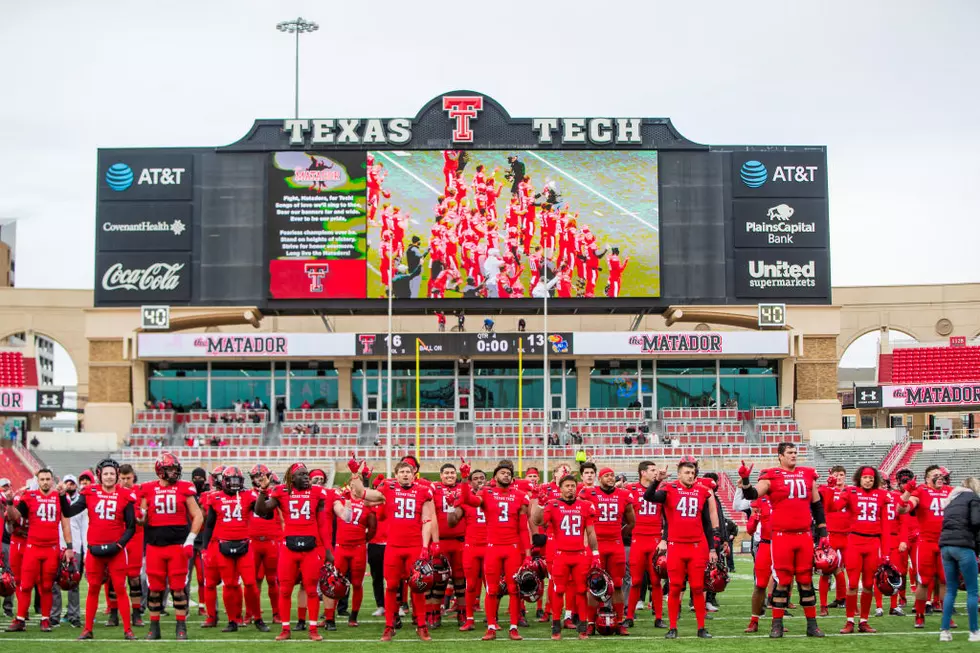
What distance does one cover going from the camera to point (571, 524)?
1432 centimetres

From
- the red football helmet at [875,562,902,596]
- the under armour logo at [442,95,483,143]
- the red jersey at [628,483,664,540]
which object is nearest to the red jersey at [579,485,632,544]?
the red jersey at [628,483,664,540]

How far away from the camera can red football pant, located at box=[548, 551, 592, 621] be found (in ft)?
47.0

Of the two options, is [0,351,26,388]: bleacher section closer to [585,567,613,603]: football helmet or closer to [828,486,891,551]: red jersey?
[585,567,613,603]: football helmet

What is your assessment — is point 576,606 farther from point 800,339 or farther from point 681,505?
point 800,339

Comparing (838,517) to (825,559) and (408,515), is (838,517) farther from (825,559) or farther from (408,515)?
(408,515)

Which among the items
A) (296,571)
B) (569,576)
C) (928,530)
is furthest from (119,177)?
(928,530)

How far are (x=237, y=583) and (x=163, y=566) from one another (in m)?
1.21

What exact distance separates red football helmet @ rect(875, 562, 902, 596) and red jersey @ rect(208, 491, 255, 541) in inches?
303

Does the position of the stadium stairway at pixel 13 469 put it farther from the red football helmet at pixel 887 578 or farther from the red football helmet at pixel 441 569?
the red football helmet at pixel 887 578

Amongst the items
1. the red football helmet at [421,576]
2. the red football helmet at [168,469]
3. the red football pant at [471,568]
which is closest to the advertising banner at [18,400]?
the red football helmet at [168,469]

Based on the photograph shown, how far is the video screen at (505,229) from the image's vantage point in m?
44.1

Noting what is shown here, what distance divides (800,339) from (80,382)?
1523 inches

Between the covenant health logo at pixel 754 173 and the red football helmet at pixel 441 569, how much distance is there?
33.1 meters

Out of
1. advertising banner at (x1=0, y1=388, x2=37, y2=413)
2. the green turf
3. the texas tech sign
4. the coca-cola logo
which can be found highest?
the texas tech sign
